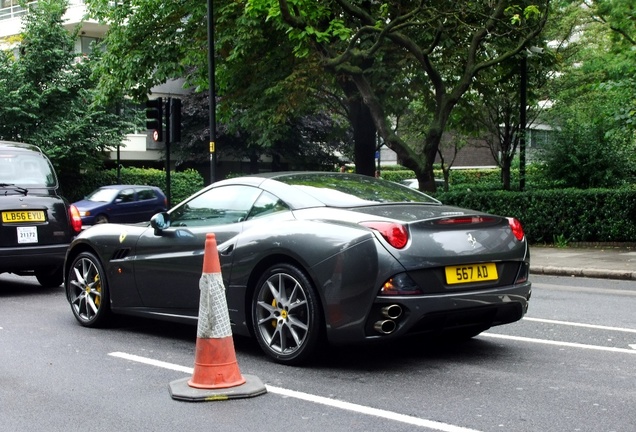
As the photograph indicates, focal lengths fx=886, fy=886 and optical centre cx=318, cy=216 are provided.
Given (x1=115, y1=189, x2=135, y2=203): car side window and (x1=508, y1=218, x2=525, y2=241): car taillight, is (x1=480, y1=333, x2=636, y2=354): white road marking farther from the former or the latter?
(x1=115, y1=189, x2=135, y2=203): car side window

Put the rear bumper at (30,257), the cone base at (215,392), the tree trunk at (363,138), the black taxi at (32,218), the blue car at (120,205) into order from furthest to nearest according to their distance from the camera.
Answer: the blue car at (120,205)
the tree trunk at (363,138)
the black taxi at (32,218)
the rear bumper at (30,257)
the cone base at (215,392)

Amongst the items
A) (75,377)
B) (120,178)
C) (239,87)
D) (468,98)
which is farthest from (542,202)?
(120,178)

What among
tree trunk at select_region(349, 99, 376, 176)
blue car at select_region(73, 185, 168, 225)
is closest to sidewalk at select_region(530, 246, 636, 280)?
tree trunk at select_region(349, 99, 376, 176)

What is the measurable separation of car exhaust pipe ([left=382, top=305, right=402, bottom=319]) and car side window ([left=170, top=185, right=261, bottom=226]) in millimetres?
1649

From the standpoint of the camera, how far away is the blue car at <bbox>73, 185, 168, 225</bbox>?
2945 centimetres

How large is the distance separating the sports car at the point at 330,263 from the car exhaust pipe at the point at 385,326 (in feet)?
0.05

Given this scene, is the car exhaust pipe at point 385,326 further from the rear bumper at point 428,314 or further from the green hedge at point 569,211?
the green hedge at point 569,211

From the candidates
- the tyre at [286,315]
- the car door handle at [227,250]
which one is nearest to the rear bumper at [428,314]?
the tyre at [286,315]

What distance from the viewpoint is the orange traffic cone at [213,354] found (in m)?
5.68

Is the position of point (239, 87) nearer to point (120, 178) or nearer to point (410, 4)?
point (410, 4)

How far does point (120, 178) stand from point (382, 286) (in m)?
33.8

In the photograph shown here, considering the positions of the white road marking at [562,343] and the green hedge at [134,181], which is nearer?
the white road marking at [562,343]

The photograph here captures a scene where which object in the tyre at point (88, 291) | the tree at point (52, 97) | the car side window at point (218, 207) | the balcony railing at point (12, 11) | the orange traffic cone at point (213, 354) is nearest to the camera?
the orange traffic cone at point (213, 354)

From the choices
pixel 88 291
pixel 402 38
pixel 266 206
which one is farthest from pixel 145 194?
pixel 266 206
